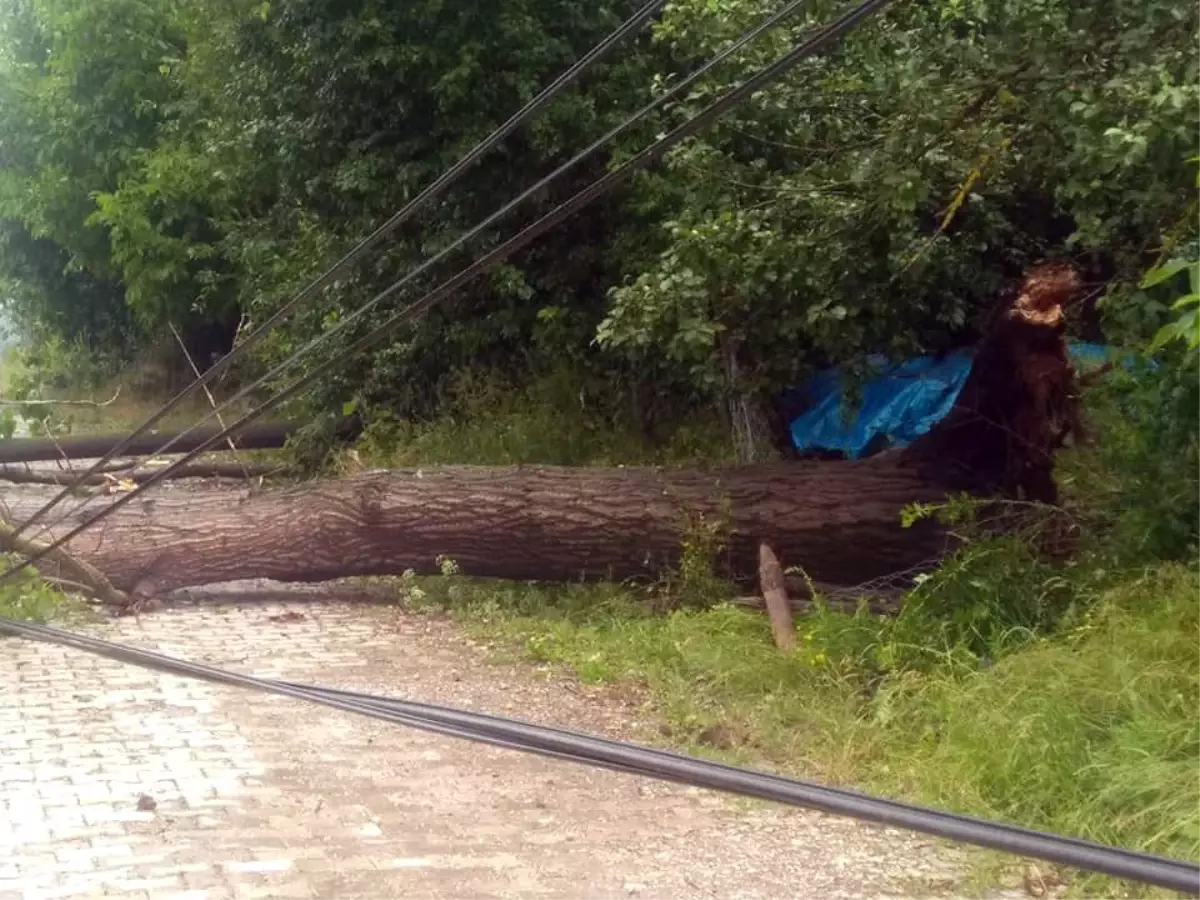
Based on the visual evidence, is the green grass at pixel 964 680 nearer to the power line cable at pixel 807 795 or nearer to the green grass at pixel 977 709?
the green grass at pixel 977 709

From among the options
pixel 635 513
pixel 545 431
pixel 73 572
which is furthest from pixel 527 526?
pixel 73 572

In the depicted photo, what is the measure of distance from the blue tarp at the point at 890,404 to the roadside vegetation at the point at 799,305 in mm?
223

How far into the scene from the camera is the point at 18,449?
38.7ft

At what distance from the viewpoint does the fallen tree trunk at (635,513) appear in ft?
24.2

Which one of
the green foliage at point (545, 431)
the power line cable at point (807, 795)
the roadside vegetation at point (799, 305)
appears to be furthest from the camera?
the green foliage at point (545, 431)

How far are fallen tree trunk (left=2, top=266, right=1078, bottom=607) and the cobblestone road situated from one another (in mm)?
1228

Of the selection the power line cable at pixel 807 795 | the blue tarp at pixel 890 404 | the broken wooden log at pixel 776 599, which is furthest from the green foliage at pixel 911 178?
the power line cable at pixel 807 795

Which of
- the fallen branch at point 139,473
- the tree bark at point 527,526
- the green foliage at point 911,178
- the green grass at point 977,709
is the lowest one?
the green grass at point 977,709

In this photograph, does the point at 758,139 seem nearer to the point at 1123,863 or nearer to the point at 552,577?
the point at 552,577

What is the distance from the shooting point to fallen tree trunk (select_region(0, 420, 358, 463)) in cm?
1179

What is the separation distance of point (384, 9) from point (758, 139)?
3.80m

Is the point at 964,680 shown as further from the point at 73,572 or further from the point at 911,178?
the point at 73,572

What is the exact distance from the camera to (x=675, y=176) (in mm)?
8930

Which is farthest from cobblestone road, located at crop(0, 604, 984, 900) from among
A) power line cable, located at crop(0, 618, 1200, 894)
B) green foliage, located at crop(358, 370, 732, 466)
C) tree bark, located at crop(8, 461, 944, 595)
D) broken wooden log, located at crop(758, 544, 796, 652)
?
green foliage, located at crop(358, 370, 732, 466)
